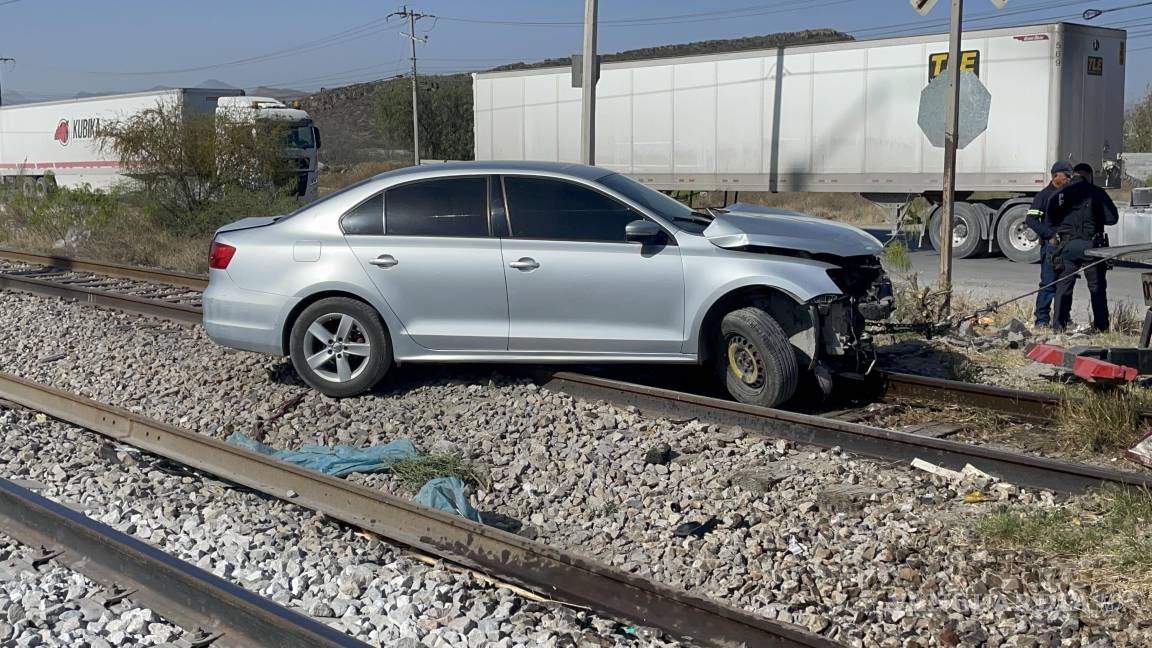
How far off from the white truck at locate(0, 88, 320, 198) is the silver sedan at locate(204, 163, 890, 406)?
14462 millimetres

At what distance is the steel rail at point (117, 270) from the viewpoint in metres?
15.2

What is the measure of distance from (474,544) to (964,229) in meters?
17.8

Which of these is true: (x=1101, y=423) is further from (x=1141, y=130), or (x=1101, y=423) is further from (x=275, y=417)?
(x=1141, y=130)

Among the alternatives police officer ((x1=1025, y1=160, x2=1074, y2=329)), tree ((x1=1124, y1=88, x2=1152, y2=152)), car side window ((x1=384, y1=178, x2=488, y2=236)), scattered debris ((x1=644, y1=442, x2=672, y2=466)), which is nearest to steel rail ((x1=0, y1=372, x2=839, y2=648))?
scattered debris ((x1=644, y1=442, x2=672, y2=466))

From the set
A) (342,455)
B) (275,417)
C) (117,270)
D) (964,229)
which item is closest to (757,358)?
(342,455)

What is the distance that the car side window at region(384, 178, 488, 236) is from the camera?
8.34m

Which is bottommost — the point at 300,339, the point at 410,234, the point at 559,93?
the point at 300,339

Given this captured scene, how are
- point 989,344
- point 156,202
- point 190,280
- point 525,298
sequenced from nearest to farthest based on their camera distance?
point 525,298, point 989,344, point 190,280, point 156,202

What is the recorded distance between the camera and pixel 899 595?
4.93 meters

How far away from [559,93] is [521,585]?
70.2 feet

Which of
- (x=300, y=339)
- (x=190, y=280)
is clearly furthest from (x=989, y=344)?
(x=190, y=280)

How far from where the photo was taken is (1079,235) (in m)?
11.0

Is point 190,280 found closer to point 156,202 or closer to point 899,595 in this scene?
point 156,202

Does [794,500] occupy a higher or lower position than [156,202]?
lower
